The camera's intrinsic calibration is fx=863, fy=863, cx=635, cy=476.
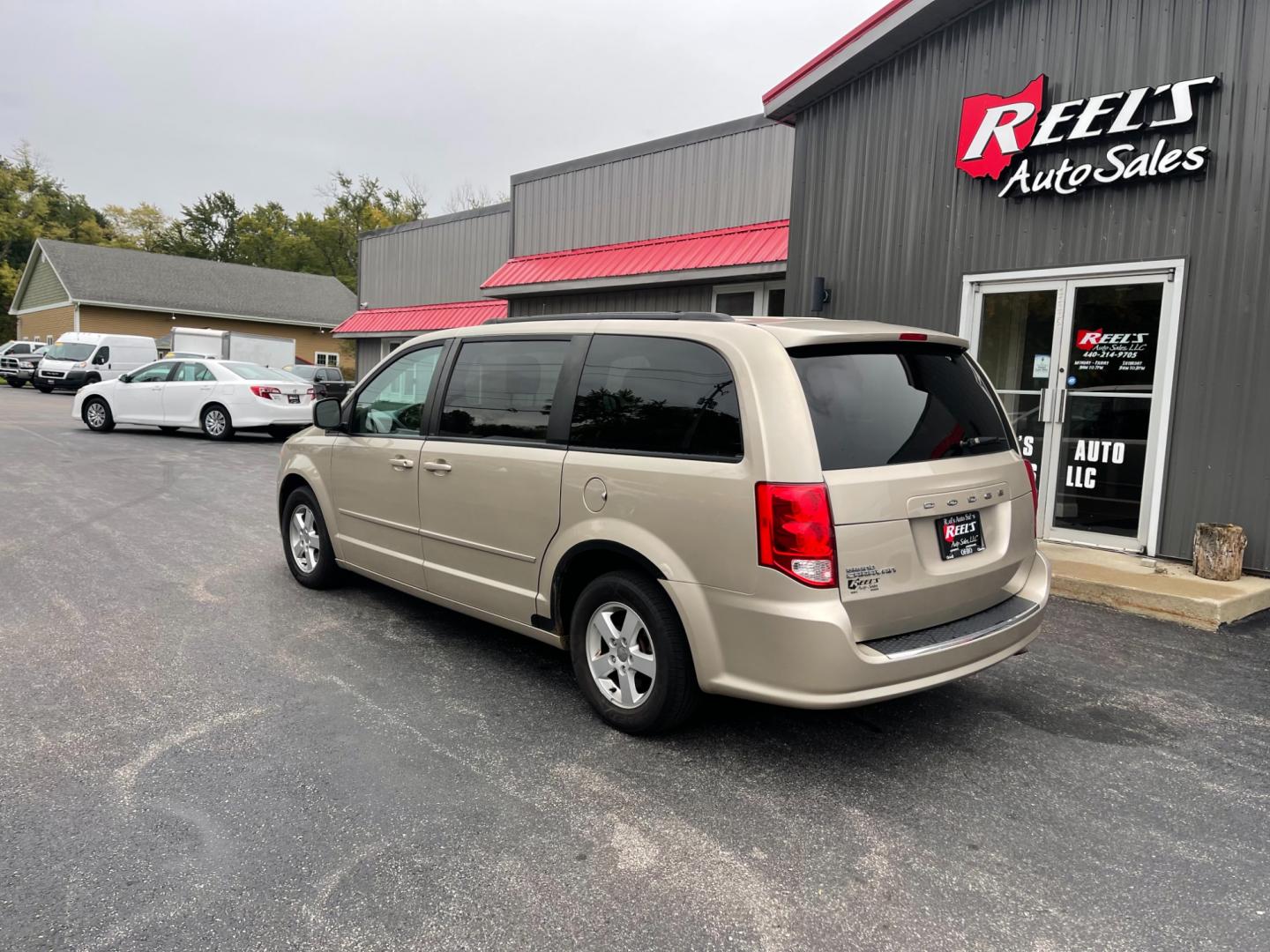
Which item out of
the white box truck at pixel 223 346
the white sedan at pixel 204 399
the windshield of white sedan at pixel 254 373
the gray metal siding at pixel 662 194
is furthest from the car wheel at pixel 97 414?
the white box truck at pixel 223 346

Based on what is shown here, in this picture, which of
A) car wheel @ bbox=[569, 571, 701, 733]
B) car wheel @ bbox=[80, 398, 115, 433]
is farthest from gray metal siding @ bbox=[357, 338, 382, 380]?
car wheel @ bbox=[569, 571, 701, 733]

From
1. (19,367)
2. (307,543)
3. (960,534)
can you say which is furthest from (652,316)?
(19,367)

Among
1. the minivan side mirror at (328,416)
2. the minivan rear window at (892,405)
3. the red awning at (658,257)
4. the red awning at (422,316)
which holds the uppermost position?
the red awning at (658,257)

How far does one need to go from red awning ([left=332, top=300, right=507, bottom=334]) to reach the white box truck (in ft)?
15.8

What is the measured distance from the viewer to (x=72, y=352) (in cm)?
3147

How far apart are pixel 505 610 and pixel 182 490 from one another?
289 inches

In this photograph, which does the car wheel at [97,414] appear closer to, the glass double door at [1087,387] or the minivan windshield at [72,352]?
the glass double door at [1087,387]

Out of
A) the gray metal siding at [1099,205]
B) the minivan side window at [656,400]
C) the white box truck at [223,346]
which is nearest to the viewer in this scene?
the minivan side window at [656,400]

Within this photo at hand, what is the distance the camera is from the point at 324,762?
341 centimetres

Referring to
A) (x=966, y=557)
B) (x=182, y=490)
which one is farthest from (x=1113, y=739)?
(x=182, y=490)

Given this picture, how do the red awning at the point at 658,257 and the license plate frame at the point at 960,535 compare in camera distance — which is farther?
the red awning at the point at 658,257

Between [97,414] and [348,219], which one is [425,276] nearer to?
[97,414]

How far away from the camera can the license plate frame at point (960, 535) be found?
11.3 ft

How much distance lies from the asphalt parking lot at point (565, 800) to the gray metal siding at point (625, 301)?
8.50 metres
